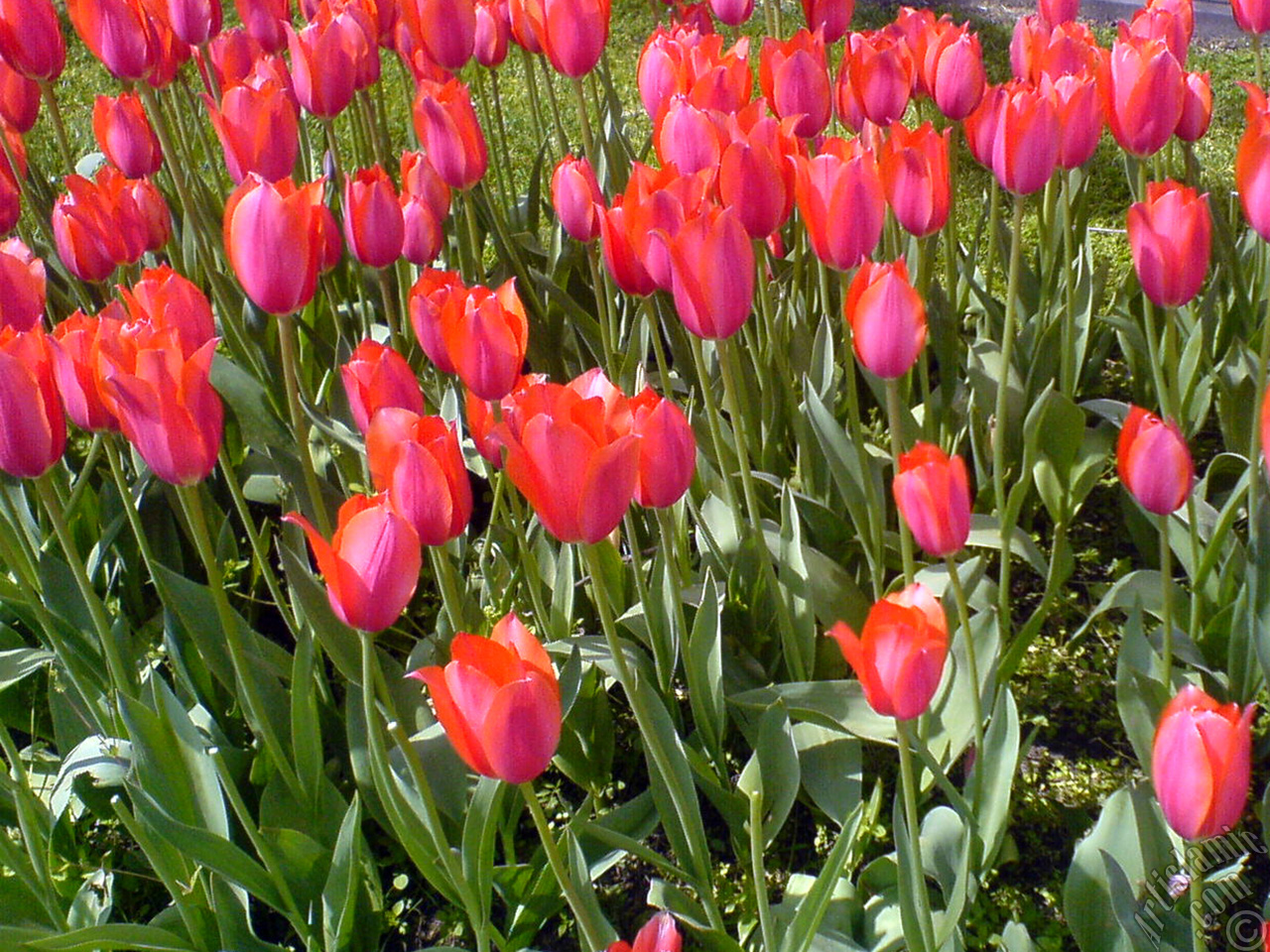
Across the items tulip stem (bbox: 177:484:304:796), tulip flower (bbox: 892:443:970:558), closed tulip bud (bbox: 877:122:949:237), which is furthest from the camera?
closed tulip bud (bbox: 877:122:949:237)

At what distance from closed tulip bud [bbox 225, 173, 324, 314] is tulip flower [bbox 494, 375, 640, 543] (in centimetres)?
40

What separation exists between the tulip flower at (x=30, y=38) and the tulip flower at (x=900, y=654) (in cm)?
152

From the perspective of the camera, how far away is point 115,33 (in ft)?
5.82

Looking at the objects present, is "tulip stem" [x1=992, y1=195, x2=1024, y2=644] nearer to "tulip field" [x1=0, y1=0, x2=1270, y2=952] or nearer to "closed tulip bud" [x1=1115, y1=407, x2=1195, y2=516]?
"tulip field" [x1=0, y1=0, x2=1270, y2=952]

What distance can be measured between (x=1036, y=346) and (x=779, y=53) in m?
0.67

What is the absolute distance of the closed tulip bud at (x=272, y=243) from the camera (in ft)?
4.09

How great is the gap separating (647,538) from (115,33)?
1.07 meters

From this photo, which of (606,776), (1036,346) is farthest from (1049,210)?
(606,776)

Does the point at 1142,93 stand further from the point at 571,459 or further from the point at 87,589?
the point at 87,589

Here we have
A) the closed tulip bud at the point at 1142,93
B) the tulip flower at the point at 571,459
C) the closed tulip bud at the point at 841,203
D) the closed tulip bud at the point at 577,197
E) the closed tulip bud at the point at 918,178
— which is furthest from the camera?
the closed tulip bud at the point at 577,197

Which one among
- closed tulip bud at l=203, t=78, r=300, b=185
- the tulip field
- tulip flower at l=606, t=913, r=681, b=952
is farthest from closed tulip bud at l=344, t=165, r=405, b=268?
tulip flower at l=606, t=913, r=681, b=952

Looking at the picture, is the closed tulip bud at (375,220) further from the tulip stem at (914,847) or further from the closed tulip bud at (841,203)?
the tulip stem at (914,847)

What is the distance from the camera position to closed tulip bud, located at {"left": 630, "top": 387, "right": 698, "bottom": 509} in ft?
3.58

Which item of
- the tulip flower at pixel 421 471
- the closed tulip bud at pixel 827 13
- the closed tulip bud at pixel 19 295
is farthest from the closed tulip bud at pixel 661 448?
the closed tulip bud at pixel 827 13
